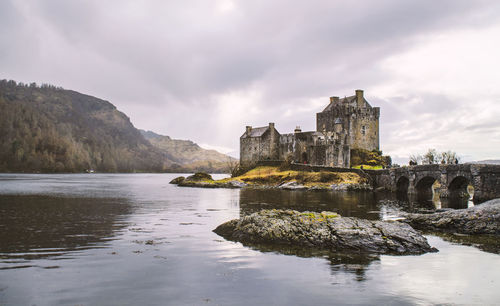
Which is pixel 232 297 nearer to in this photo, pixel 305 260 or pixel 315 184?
pixel 305 260

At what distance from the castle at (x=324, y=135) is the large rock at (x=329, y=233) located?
165ft

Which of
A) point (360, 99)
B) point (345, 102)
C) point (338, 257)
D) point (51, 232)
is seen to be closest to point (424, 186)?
point (345, 102)

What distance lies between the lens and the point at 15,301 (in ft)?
28.4

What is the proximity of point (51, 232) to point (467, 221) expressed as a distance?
21543 mm

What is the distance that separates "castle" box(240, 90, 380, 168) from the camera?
68.9 m

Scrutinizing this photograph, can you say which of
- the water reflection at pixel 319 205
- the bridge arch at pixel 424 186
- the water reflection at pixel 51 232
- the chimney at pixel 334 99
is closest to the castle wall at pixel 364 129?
the chimney at pixel 334 99

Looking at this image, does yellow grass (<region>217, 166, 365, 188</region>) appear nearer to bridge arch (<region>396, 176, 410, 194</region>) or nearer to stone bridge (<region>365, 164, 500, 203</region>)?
stone bridge (<region>365, 164, 500, 203</region>)

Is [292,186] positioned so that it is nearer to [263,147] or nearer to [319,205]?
[263,147]

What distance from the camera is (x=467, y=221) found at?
19359 millimetres

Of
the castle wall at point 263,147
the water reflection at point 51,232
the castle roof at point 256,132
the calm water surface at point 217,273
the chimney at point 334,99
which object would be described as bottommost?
the calm water surface at point 217,273

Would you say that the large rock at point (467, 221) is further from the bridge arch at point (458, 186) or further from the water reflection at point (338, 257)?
the bridge arch at point (458, 186)

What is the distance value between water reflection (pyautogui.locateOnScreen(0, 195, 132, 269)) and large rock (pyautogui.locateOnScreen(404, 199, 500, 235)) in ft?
55.2

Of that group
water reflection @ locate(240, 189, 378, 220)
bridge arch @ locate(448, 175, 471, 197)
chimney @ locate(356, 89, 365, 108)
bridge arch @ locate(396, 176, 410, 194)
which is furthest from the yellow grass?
chimney @ locate(356, 89, 365, 108)

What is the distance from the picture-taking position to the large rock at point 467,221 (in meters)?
18.7
